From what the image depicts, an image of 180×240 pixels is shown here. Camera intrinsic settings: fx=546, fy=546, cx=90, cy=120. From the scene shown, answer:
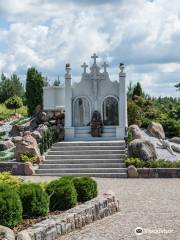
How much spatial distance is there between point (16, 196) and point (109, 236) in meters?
1.81

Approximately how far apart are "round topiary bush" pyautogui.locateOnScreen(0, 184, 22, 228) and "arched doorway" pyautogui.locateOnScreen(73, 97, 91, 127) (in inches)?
647

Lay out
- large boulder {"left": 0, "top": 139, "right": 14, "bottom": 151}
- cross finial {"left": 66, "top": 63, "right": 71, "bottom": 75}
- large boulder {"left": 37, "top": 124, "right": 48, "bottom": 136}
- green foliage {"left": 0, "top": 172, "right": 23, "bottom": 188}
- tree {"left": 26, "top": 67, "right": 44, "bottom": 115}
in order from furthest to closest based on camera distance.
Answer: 1. tree {"left": 26, "top": 67, "right": 44, "bottom": 115}
2. cross finial {"left": 66, "top": 63, "right": 71, "bottom": 75}
3. large boulder {"left": 0, "top": 139, "right": 14, "bottom": 151}
4. large boulder {"left": 37, "top": 124, "right": 48, "bottom": 136}
5. green foliage {"left": 0, "top": 172, "right": 23, "bottom": 188}

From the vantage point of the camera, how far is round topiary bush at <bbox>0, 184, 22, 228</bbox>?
9133 mm

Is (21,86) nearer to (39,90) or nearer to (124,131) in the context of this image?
(39,90)

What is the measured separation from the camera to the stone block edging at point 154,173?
20062mm

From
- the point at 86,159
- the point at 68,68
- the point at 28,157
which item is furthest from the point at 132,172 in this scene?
the point at 68,68

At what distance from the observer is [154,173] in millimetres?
20062

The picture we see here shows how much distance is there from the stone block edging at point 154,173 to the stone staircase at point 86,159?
386mm

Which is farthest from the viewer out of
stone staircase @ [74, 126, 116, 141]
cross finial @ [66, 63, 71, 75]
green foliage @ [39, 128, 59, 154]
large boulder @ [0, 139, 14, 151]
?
cross finial @ [66, 63, 71, 75]

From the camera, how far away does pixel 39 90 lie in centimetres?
3269

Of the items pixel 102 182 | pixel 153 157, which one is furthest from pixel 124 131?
pixel 102 182

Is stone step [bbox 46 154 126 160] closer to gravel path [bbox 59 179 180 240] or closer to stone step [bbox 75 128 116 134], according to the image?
stone step [bbox 75 128 116 134]

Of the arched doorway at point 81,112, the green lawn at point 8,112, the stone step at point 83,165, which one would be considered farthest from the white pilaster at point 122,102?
the green lawn at point 8,112

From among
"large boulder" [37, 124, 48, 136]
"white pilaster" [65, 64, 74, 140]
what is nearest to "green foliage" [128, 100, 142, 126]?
"white pilaster" [65, 64, 74, 140]
